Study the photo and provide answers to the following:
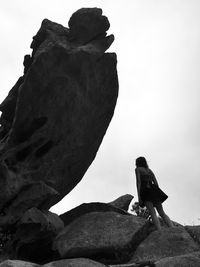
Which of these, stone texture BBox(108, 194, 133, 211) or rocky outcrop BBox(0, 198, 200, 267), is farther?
stone texture BBox(108, 194, 133, 211)

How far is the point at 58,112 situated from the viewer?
56.5ft

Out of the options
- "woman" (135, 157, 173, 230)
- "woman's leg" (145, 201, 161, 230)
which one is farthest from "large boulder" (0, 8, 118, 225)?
"woman's leg" (145, 201, 161, 230)

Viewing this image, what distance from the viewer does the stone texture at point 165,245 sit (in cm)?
→ 1231

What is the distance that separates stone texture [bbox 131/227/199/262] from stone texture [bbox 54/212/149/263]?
33cm

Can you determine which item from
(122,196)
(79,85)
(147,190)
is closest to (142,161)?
(147,190)

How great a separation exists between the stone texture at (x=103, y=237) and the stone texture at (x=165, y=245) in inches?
12.8

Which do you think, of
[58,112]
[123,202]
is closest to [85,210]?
[123,202]

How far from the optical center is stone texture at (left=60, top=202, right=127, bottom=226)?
646 inches

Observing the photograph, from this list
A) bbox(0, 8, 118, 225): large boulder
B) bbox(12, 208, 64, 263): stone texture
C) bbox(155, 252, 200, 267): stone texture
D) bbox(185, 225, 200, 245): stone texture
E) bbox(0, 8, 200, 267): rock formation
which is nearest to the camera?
bbox(155, 252, 200, 267): stone texture

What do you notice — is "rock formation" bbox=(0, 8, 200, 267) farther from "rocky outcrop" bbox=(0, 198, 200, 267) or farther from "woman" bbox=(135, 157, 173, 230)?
"woman" bbox=(135, 157, 173, 230)

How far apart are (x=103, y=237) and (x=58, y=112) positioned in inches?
245

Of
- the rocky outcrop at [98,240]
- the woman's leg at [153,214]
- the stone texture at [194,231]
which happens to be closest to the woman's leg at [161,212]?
the woman's leg at [153,214]

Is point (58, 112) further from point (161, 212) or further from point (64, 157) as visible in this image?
point (161, 212)

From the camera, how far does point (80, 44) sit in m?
17.9
